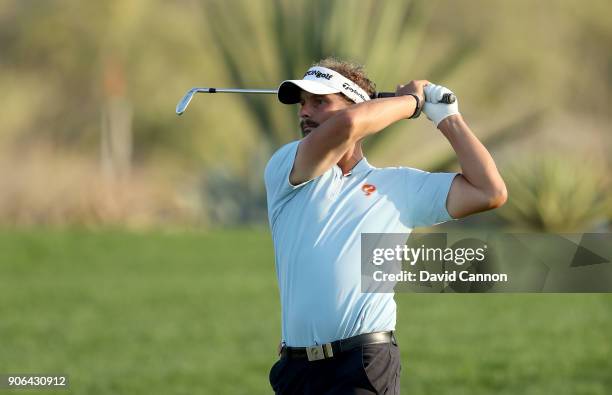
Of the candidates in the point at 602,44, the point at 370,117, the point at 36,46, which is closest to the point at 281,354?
the point at 370,117

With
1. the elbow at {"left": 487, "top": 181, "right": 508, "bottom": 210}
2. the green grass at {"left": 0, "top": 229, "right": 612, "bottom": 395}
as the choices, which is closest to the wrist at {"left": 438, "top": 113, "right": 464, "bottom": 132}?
the elbow at {"left": 487, "top": 181, "right": 508, "bottom": 210}

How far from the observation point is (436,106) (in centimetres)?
576

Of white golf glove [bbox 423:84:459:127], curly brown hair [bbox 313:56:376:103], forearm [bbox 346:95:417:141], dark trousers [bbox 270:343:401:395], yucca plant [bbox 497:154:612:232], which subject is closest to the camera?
forearm [bbox 346:95:417:141]

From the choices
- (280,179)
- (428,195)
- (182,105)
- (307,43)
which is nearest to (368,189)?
(428,195)

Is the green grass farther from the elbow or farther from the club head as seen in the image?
the elbow

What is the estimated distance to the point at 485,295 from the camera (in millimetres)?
21234

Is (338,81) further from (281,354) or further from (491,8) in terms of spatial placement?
(491,8)

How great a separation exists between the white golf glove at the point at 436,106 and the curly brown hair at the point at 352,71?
1.16 ft

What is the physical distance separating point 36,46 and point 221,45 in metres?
27.6

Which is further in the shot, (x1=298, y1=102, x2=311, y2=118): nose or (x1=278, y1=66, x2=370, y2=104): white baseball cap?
(x1=298, y1=102, x2=311, y2=118): nose

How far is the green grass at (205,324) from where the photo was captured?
1359cm

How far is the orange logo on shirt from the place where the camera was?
5828 mm

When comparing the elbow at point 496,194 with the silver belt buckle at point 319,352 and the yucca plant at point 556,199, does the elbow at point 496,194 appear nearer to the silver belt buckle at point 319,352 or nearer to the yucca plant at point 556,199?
the silver belt buckle at point 319,352

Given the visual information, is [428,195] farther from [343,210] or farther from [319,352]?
[319,352]
